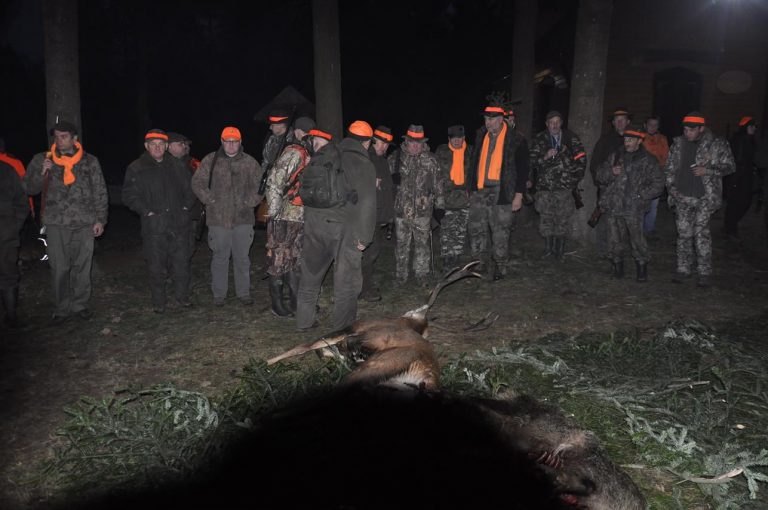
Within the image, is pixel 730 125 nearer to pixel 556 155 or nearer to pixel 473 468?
pixel 556 155

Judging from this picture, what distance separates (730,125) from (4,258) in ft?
67.1

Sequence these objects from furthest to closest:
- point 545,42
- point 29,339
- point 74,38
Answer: point 545,42
point 74,38
point 29,339

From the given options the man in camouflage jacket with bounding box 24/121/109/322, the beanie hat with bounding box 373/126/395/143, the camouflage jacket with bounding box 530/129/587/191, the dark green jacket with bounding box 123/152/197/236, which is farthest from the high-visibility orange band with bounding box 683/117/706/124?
the man in camouflage jacket with bounding box 24/121/109/322

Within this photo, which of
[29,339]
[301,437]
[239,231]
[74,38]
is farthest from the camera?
[74,38]

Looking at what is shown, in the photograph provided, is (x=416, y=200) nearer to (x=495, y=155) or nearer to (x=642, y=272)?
(x=495, y=155)

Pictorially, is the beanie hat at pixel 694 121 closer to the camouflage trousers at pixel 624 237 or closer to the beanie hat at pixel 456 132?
the camouflage trousers at pixel 624 237

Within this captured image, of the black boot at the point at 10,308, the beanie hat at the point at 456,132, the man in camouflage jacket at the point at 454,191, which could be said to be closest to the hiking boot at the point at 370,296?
the man in camouflage jacket at the point at 454,191

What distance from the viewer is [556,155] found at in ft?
30.1

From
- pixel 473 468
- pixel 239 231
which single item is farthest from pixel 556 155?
pixel 473 468

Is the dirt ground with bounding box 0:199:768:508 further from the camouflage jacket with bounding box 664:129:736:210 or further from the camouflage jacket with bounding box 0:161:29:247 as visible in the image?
the camouflage jacket with bounding box 664:129:736:210

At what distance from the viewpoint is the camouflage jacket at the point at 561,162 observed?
914 cm

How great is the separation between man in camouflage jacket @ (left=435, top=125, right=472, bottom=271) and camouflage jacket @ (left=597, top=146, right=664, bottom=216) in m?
2.05

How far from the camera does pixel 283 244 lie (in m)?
6.54

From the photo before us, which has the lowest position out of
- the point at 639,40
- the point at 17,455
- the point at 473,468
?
the point at 17,455
